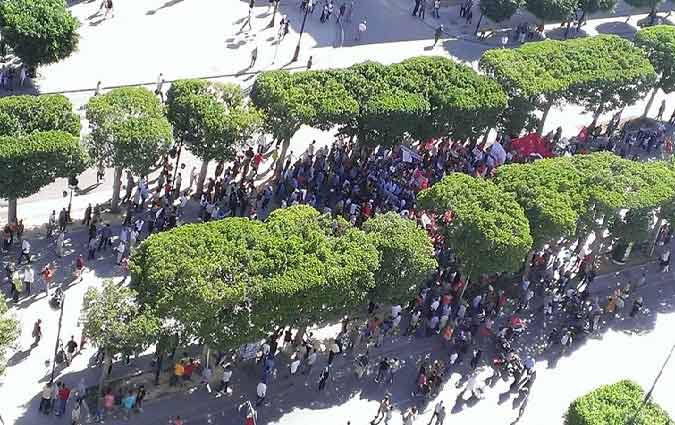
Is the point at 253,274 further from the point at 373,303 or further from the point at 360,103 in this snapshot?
the point at 360,103


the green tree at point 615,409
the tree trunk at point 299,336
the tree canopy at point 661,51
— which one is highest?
the tree canopy at point 661,51

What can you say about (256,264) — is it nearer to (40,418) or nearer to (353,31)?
(40,418)

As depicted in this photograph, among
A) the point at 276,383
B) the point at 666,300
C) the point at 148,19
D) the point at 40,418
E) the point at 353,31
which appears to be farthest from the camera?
the point at 353,31

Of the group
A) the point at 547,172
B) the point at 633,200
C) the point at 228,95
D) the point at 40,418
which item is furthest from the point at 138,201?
the point at 633,200

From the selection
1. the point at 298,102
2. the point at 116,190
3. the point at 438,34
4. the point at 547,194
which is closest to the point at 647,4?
the point at 438,34

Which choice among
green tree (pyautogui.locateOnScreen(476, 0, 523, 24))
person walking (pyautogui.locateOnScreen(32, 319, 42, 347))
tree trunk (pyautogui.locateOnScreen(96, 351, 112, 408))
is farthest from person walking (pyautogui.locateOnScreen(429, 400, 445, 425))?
green tree (pyautogui.locateOnScreen(476, 0, 523, 24))

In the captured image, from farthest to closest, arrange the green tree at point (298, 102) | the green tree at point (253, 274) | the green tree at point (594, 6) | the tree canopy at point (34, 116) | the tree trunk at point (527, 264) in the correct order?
the green tree at point (594, 6) < the green tree at point (298, 102) < the tree trunk at point (527, 264) < the tree canopy at point (34, 116) < the green tree at point (253, 274)

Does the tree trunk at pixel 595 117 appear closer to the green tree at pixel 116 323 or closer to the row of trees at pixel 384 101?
the row of trees at pixel 384 101

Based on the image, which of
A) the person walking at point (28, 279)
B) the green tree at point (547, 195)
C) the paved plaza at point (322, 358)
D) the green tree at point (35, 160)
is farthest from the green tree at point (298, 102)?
the person walking at point (28, 279)
